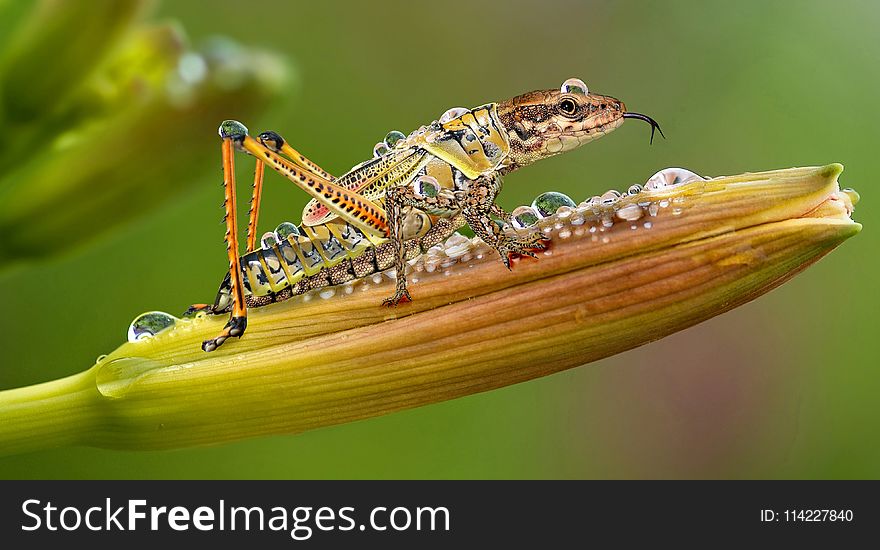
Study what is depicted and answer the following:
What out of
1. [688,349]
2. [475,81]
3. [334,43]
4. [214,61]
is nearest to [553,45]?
[475,81]

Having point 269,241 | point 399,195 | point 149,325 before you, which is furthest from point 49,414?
point 399,195

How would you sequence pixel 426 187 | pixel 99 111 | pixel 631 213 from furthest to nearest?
1. pixel 99 111
2. pixel 426 187
3. pixel 631 213

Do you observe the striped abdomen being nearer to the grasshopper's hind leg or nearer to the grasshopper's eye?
the grasshopper's hind leg

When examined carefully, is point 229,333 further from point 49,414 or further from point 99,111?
point 99,111

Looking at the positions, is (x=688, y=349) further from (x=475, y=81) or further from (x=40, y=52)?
(x=40, y=52)

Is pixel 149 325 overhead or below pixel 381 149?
below

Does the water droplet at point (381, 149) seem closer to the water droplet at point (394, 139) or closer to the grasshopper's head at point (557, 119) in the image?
the water droplet at point (394, 139)
